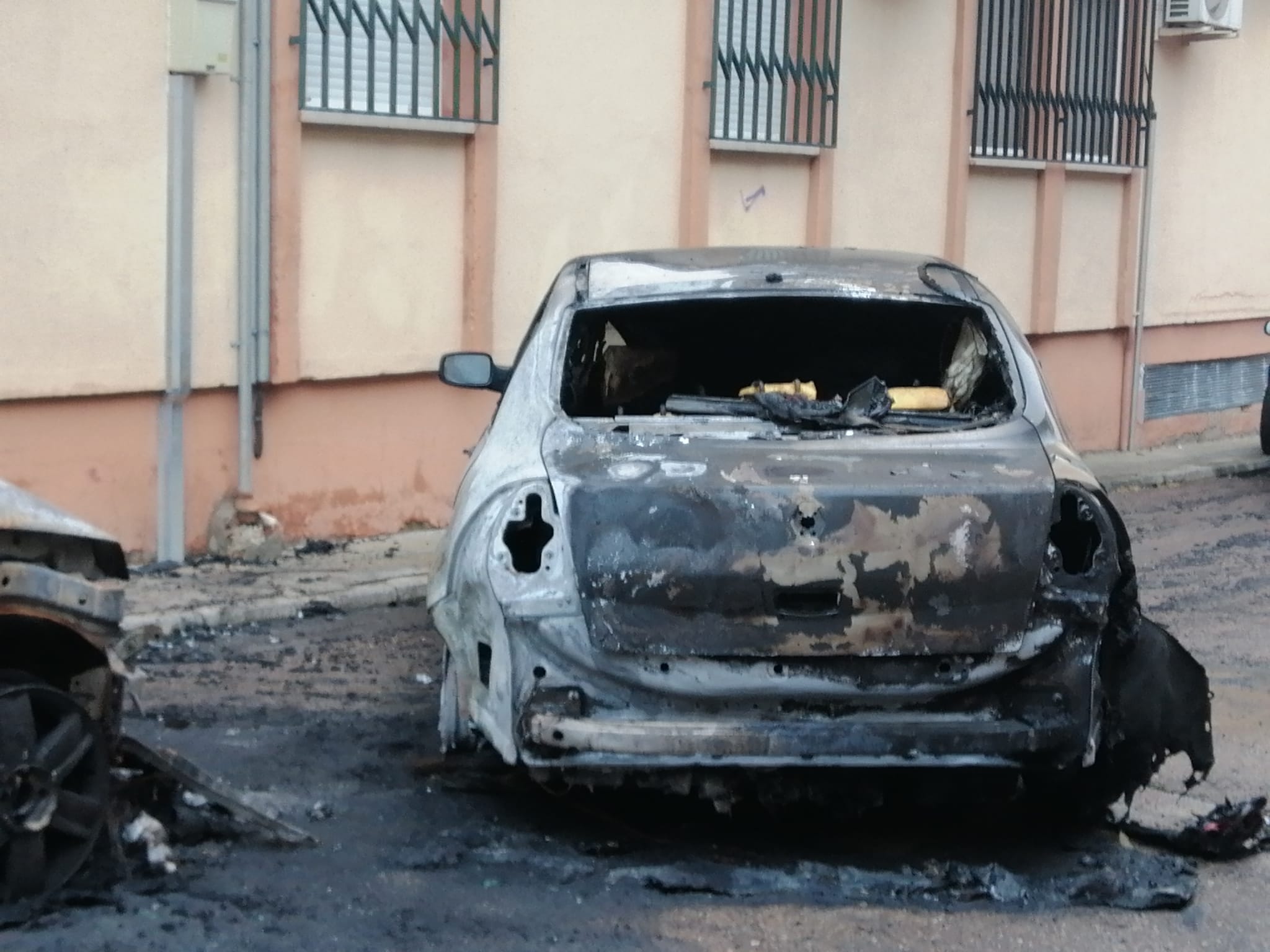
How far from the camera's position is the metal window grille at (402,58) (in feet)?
36.7

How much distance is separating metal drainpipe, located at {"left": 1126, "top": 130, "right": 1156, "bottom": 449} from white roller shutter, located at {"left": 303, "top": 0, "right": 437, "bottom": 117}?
8.72m

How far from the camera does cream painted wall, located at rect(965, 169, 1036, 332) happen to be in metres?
16.8

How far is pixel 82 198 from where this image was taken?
1002 centimetres

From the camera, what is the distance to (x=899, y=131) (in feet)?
51.7

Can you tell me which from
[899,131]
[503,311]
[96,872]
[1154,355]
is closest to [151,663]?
[96,872]

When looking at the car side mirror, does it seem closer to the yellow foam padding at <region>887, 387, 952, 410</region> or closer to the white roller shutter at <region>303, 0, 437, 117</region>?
the yellow foam padding at <region>887, 387, 952, 410</region>

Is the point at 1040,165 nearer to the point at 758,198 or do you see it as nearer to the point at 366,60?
the point at 758,198

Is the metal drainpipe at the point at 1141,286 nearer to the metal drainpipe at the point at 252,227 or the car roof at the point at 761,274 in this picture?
the metal drainpipe at the point at 252,227

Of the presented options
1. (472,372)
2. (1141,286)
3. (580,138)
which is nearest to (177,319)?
(580,138)

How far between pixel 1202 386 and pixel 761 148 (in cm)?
709

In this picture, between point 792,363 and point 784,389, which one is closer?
point 784,389

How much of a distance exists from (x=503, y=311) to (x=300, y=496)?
1917mm

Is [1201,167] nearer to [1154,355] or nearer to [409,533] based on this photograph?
[1154,355]

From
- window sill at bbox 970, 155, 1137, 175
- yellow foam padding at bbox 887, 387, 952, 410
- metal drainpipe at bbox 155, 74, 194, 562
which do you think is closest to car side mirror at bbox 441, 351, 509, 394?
yellow foam padding at bbox 887, 387, 952, 410
